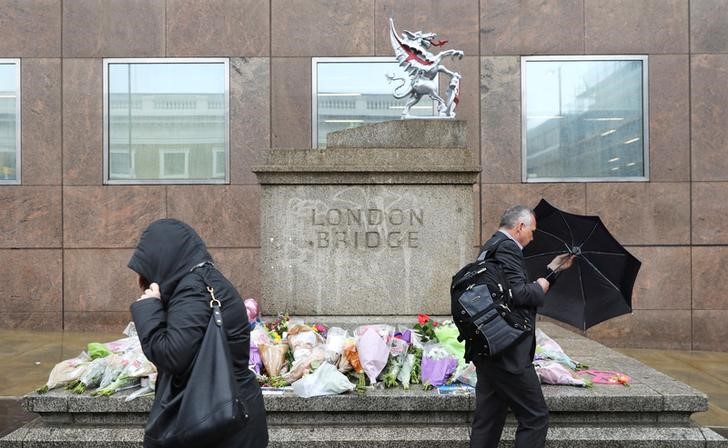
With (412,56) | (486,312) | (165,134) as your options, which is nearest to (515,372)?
(486,312)

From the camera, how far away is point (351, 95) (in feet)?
34.6

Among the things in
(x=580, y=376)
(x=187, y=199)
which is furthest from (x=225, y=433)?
(x=187, y=199)

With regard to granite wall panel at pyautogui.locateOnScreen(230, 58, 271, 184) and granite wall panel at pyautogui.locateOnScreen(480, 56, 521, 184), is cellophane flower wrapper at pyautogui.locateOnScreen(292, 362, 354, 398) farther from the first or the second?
granite wall panel at pyautogui.locateOnScreen(480, 56, 521, 184)

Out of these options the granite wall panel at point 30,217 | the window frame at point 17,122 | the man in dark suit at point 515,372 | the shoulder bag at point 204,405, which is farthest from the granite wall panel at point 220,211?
the shoulder bag at point 204,405

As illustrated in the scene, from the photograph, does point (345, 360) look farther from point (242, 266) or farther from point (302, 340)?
point (242, 266)

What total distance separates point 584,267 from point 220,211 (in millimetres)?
6990

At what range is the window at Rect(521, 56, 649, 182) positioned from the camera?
10328 mm

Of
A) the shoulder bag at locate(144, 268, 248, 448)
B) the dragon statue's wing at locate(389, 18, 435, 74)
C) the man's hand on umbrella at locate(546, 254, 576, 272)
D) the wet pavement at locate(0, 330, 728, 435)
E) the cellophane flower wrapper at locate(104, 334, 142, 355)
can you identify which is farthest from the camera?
the dragon statue's wing at locate(389, 18, 435, 74)

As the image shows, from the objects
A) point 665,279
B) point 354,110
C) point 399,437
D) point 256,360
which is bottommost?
point 399,437

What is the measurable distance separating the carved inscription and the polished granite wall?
3.56 meters

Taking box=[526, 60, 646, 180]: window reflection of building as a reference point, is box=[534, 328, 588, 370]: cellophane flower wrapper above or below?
below

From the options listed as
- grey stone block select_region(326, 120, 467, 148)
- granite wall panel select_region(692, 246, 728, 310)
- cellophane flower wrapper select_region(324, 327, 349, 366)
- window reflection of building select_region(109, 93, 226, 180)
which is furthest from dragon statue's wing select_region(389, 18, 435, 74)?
granite wall panel select_region(692, 246, 728, 310)

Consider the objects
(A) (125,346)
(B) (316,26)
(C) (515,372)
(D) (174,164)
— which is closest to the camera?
(C) (515,372)

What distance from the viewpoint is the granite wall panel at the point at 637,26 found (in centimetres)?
1016
